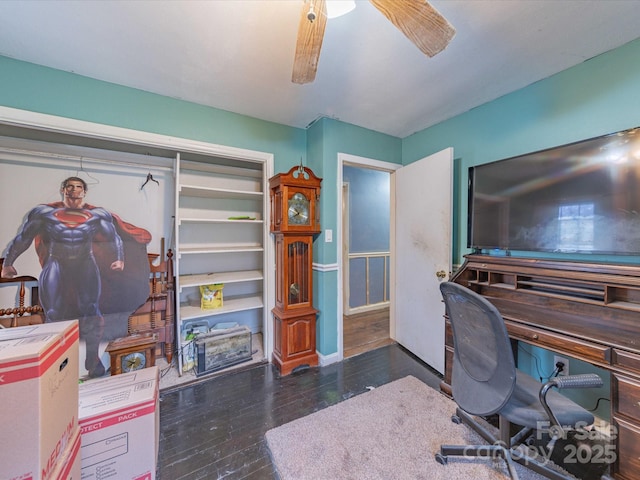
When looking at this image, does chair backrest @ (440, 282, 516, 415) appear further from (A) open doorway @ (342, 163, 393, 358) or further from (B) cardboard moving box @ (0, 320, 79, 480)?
(A) open doorway @ (342, 163, 393, 358)

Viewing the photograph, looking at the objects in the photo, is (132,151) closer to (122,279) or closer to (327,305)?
(122,279)

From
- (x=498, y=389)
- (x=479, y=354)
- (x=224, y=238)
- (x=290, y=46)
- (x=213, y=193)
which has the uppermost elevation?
(x=290, y=46)

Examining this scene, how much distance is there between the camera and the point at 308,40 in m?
1.12

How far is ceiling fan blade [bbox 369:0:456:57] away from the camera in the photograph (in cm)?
Result: 94

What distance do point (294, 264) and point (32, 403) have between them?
1761 mm

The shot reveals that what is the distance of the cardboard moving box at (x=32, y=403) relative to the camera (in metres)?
0.74

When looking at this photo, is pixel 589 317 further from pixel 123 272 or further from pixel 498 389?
pixel 123 272

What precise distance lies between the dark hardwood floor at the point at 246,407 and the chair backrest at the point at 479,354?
0.97 meters

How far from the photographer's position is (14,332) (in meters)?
0.95

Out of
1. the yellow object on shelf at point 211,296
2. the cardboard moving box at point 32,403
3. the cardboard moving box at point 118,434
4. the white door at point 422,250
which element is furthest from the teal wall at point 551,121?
the cardboard moving box at point 32,403

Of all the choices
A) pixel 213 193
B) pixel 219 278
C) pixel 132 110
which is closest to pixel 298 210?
pixel 213 193

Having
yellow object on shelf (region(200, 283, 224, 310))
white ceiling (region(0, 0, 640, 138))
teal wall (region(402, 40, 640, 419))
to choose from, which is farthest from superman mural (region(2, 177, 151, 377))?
teal wall (region(402, 40, 640, 419))

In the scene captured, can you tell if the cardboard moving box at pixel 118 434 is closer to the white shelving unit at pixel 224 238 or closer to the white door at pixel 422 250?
the white shelving unit at pixel 224 238

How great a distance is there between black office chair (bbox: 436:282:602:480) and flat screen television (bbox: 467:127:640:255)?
31.8 inches
